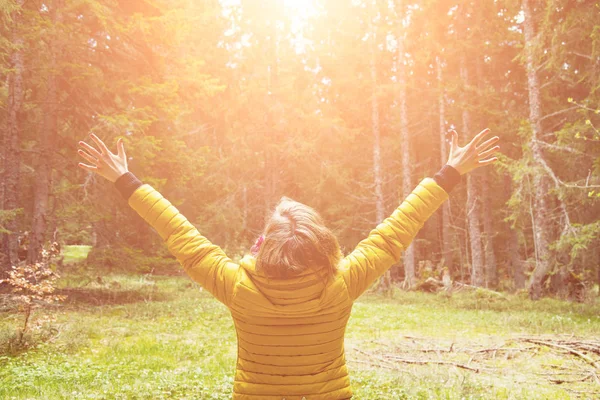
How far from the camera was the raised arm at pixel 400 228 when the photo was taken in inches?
104

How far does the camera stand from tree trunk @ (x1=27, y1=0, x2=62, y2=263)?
1270 centimetres

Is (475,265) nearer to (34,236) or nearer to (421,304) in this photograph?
(421,304)

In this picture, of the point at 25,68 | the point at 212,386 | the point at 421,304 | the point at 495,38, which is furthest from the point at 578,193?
the point at 25,68

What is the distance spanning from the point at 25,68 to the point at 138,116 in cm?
302

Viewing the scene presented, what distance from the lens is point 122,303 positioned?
1396cm

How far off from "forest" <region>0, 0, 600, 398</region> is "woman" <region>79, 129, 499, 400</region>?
11.3 feet

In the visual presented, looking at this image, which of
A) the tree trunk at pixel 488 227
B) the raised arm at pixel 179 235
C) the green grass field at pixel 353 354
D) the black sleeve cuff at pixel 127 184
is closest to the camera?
the raised arm at pixel 179 235

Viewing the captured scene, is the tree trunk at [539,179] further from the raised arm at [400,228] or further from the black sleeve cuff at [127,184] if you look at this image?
the black sleeve cuff at [127,184]

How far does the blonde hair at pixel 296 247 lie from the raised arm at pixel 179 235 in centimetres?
26

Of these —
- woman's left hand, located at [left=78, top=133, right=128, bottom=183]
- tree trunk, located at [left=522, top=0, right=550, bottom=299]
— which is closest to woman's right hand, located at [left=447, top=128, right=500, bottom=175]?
woman's left hand, located at [left=78, top=133, right=128, bottom=183]

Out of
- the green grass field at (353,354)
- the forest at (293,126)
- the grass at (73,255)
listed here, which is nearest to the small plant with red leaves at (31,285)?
the forest at (293,126)

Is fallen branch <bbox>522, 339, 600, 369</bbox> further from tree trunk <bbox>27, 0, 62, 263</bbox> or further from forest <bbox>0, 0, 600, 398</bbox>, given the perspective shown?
tree trunk <bbox>27, 0, 62, 263</bbox>

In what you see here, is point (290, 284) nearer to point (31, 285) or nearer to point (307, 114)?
point (31, 285)

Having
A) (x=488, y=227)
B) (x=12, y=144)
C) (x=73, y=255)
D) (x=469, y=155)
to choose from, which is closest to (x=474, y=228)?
(x=488, y=227)
